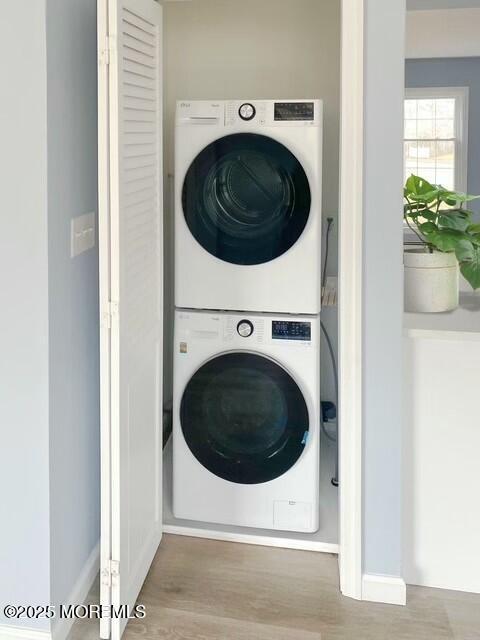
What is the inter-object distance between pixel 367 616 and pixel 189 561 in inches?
25.4

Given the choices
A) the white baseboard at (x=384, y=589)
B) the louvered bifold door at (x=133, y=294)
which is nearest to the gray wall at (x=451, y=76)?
the louvered bifold door at (x=133, y=294)

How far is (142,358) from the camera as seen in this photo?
2.17 meters

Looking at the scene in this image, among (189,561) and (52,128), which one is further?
(189,561)

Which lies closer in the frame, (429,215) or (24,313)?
(24,313)

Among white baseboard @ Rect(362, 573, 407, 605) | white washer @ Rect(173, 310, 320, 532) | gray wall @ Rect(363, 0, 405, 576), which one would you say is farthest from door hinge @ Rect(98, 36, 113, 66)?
white baseboard @ Rect(362, 573, 407, 605)

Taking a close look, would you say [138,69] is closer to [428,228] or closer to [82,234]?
[82,234]

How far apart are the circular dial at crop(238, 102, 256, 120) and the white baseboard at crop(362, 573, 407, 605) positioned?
159 centimetres

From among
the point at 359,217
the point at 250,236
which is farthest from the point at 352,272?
the point at 250,236

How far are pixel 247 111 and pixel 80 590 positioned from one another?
1.68m

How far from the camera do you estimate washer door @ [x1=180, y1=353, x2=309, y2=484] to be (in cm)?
245

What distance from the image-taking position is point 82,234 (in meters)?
2.00

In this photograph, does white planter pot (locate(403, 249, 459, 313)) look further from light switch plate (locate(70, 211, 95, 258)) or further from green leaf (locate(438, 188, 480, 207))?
light switch plate (locate(70, 211, 95, 258))

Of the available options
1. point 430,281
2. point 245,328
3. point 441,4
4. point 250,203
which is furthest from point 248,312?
point 441,4

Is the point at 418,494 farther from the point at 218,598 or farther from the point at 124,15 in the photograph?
the point at 124,15
